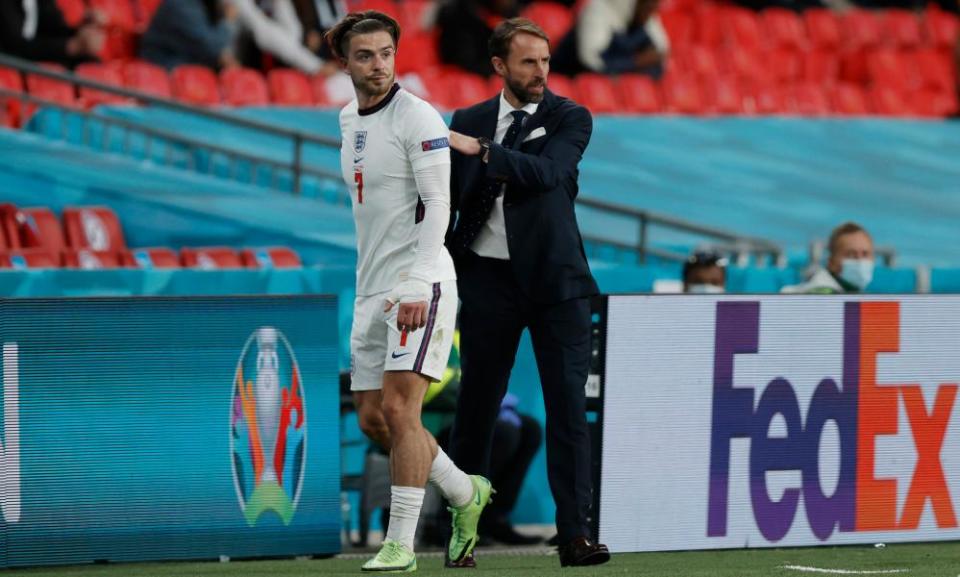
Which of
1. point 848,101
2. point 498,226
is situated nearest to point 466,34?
point 848,101

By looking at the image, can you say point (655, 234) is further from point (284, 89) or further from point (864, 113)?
point (864, 113)

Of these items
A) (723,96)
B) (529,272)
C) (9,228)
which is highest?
(723,96)

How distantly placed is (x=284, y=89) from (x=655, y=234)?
3.39m

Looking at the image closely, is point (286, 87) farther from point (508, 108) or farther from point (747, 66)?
point (508, 108)

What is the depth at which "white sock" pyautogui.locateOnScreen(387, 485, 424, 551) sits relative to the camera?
6473 millimetres

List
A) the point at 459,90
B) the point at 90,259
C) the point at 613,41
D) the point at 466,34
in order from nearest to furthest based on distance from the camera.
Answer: the point at 90,259, the point at 459,90, the point at 466,34, the point at 613,41

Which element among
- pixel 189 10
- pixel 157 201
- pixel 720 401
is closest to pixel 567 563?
pixel 720 401

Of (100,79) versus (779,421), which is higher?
(100,79)

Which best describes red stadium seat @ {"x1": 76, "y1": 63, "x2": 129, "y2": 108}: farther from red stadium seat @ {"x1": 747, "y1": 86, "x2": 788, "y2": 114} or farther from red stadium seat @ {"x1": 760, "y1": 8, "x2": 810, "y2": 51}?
red stadium seat @ {"x1": 760, "y1": 8, "x2": 810, "y2": 51}

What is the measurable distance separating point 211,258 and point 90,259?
2.87 feet

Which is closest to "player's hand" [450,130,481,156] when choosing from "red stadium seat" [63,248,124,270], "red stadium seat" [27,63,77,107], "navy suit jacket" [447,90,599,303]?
"navy suit jacket" [447,90,599,303]

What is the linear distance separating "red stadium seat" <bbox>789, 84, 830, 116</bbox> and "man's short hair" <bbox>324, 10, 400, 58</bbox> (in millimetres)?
13760

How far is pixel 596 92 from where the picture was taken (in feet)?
58.1

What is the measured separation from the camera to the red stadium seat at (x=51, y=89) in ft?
45.0
